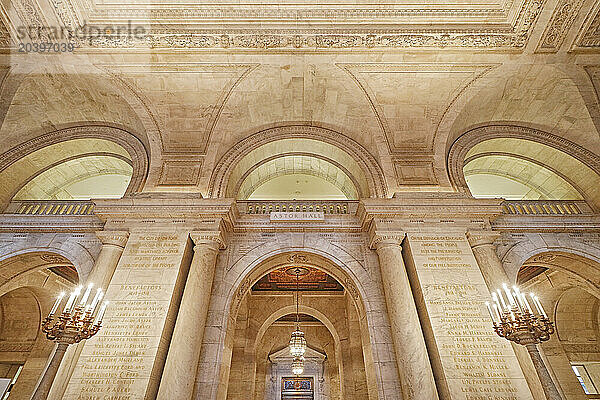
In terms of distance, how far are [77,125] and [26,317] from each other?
7.18m

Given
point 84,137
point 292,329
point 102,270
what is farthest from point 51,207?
point 292,329

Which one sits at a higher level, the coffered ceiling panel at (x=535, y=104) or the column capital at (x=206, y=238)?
the coffered ceiling panel at (x=535, y=104)

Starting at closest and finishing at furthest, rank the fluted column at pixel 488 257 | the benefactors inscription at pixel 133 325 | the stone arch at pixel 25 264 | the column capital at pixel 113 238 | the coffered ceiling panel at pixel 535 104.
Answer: the benefactors inscription at pixel 133 325, the fluted column at pixel 488 257, the column capital at pixel 113 238, the stone arch at pixel 25 264, the coffered ceiling panel at pixel 535 104

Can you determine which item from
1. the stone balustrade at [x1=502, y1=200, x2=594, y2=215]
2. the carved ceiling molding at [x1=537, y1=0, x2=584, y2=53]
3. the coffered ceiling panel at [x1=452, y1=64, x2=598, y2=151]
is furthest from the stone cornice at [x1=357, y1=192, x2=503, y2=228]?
the carved ceiling molding at [x1=537, y1=0, x2=584, y2=53]

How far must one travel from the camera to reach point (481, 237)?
7.20m

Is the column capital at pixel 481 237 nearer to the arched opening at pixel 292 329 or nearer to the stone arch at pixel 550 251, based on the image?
the stone arch at pixel 550 251

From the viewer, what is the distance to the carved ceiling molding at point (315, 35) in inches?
307

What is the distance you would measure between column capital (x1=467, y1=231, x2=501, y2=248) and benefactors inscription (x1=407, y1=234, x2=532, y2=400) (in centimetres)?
23

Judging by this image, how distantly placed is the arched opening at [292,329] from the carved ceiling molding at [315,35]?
5.31 m

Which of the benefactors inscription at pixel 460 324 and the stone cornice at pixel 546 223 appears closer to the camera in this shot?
the benefactors inscription at pixel 460 324

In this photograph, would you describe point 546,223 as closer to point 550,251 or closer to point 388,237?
point 550,251

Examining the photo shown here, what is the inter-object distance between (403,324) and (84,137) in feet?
32.4

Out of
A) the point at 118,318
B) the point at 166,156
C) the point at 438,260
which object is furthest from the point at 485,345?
the point at 166,156

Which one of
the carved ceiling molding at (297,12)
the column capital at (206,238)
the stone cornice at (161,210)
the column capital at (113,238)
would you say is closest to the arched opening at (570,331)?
the carved ceiling molding at (297,12)
